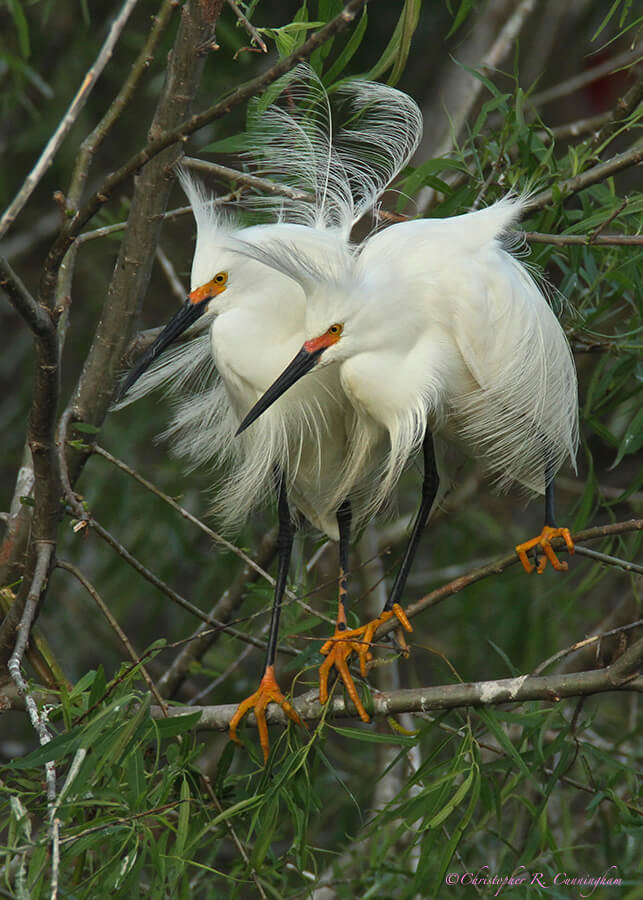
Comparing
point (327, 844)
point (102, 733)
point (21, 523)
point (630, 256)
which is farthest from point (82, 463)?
point (327, 844)

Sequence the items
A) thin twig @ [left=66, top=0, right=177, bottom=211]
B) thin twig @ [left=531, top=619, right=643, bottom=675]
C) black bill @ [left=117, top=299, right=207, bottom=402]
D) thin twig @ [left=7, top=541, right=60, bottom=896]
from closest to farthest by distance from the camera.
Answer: thin twig @ [left=7, top=541, right=60, bottom=896], thin twig @ [left=531, top=619, right=643, bottom=675], thin twig @ [left=66, top=0, right=177, bottom=211], black bill @ [left=117, top=299, right=207, bottom=402]

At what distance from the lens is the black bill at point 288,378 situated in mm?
1543

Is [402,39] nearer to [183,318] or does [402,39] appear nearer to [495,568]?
[183,318]

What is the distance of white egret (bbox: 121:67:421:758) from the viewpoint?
1686mm

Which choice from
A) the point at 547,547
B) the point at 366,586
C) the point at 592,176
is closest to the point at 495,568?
→ the point at 547,547

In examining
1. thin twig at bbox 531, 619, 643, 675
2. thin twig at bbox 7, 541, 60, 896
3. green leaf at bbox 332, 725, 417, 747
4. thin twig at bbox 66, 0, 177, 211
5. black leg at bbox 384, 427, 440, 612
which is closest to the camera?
thin twig at bbox 7, 541, 60, 896

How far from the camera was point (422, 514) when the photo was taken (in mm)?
1882

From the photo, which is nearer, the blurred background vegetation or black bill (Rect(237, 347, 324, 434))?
the blurred background vegetation

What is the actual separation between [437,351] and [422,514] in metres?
0.33

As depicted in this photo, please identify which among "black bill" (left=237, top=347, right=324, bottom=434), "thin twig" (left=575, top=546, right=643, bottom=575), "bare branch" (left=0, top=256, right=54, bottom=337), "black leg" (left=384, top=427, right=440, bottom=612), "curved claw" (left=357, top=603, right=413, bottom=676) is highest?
"bare branch" (left=0, top=256, right=54, bottom=337)

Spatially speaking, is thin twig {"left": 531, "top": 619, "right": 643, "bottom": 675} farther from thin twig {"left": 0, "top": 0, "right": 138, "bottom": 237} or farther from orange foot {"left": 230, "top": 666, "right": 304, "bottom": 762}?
thin twig {"left": 0, "top": 0, "right": 138, "bottom": 237}

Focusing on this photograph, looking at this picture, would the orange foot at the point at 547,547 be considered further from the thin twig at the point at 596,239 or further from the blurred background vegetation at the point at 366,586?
the thin twig at the point at 596,239

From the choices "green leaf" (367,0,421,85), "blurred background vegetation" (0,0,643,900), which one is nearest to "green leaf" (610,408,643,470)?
"blurred background vegetation" (0,0,643,900)

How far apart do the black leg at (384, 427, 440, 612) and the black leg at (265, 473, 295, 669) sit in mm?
179
